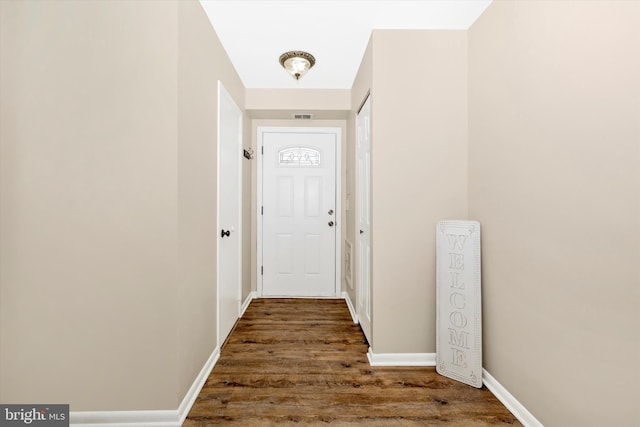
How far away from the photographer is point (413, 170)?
215 centimetres

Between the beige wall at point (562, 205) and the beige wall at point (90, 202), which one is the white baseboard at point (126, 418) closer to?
the beige wall at point (90, 202)

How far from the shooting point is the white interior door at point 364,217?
2396 mm

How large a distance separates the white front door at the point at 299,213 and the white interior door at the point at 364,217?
84 centimetres

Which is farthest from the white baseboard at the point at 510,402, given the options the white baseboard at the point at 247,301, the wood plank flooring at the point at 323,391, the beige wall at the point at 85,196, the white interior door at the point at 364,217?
the white baseboard at the point at 247,301

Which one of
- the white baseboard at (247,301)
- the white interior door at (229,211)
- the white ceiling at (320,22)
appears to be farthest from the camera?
the white baseboard at (247,301)

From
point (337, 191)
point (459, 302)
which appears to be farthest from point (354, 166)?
point (459, 302)

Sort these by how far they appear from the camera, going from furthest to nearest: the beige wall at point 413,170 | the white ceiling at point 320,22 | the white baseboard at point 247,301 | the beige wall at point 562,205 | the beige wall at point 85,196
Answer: the white baseboard at point 247,301
the beige wall at point 413,170
the white ceiling at point 320,22
the beige wall at point 85,196
the beige wall at point 562,205

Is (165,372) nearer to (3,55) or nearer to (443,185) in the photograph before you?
(3,55)

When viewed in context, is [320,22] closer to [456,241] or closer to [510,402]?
[456,241]

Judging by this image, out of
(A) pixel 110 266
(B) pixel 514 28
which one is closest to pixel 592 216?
(B) pixel 514 28

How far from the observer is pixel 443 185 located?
215cm

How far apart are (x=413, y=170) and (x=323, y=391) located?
159 cm

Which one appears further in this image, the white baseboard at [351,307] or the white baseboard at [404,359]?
the white baseboard at [351,307]

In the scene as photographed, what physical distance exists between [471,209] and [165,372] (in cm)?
216
